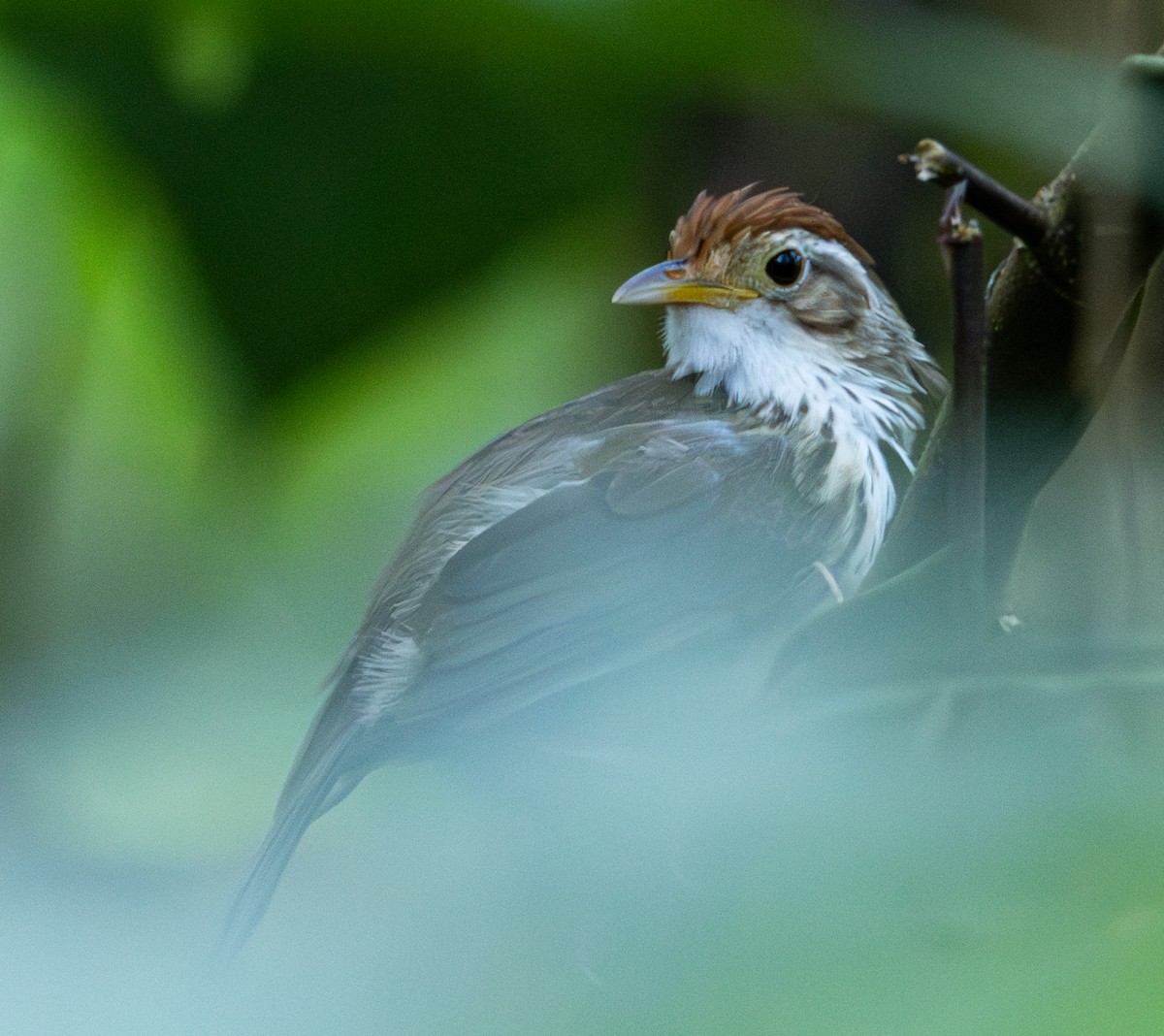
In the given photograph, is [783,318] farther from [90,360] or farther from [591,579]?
[90,360]

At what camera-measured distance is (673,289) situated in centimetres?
128

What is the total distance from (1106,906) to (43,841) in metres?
0.26

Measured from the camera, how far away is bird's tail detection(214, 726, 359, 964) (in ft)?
1.08

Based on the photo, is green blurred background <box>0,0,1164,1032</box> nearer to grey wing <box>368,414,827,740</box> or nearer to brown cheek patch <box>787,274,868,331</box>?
grey wing <box>368,414,827,740</box>

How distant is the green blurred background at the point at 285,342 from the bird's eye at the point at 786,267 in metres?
0.17

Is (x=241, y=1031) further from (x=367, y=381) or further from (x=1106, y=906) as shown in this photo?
(x=367, y=381)

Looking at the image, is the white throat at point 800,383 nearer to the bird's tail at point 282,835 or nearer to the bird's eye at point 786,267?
the bird's eye at point 786,267

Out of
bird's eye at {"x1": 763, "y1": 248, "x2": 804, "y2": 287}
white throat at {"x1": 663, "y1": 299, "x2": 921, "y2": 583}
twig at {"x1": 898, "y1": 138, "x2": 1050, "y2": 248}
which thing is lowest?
white throat at {"x1": 663, "y1": 299, "x2": 921, "y2": 583}

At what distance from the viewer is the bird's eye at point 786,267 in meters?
1.32

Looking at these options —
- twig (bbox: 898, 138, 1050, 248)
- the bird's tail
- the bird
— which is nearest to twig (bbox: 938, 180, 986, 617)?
twig (bbox: 898, 138, 1050, 248)

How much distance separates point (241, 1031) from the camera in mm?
232

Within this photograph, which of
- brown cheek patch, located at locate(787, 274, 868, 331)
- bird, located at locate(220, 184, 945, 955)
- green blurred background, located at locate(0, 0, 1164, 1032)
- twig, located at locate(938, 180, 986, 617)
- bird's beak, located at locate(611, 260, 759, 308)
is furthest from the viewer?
brown cheek patch, located at locate(787, 274, 868, 331)

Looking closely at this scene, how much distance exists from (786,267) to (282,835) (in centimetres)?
86

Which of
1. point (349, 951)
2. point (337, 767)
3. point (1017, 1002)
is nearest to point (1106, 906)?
point (1017, 1002)
